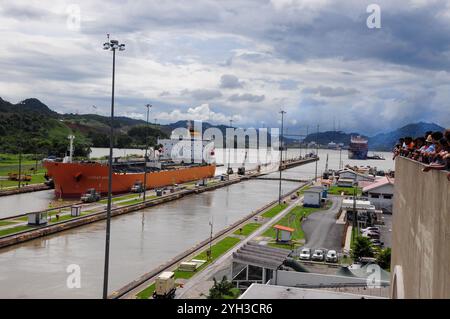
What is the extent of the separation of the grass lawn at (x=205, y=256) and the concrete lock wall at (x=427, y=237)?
8.61 m

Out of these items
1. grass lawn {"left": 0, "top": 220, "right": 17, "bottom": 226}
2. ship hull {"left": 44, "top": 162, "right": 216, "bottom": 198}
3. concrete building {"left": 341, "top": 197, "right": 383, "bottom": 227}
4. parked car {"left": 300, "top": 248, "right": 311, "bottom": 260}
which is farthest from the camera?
ship hull {"left": 44, "top": 162, "right": 216, "bottom": 198}

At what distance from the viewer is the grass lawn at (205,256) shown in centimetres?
1478

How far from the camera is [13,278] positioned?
676 inches

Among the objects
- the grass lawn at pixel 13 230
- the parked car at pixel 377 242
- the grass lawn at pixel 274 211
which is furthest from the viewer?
the grass lawn at pixel 274 211

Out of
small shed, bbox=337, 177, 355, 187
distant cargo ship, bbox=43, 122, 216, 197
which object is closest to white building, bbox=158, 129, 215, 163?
distant cargo ship, bbox=43, 122, 216, 197

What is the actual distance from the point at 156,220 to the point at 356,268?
16784mm

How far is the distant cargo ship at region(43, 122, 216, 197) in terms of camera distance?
4084cm

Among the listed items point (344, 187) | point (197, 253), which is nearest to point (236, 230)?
point (197, 253)

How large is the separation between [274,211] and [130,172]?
20.9 metres

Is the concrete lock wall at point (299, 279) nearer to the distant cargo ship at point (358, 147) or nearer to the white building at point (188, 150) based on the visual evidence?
the white building at point (188, 150)

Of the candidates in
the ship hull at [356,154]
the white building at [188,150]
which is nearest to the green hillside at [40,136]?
the white building at [188,150]

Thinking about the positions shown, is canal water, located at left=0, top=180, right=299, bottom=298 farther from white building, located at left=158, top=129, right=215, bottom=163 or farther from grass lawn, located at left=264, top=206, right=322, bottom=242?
white building, located at left=158, top=129, right=215, bottom=163

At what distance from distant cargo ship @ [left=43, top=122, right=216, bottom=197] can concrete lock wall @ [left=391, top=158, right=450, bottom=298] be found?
33.9 meters
